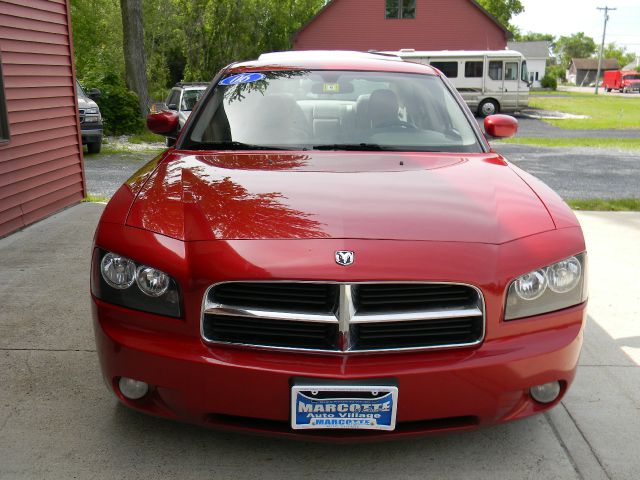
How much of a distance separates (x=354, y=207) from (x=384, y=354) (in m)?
0.60

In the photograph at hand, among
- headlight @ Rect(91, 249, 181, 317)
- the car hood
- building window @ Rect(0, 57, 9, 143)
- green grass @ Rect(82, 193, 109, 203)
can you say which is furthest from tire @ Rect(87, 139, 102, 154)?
headlight @ Rect(91, 249, 181, 317)

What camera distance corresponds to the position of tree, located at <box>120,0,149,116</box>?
1980 cm

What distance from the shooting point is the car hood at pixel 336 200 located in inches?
98.1

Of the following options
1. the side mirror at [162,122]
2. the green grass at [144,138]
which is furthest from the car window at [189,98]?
the side mirror at [162,122]

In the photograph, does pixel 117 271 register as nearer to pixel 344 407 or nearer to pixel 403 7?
pixel 344 407

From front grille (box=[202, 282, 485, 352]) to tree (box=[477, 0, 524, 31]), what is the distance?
189 ft

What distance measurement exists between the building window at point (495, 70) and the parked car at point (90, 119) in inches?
688

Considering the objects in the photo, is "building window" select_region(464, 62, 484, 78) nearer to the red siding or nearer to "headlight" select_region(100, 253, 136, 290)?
the red siding

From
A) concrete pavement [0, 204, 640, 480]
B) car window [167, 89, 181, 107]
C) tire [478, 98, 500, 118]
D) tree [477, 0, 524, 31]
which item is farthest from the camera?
tree [477, 0, 524, 31]

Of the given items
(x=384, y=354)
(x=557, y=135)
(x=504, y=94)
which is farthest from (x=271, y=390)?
(x=504, y=94)

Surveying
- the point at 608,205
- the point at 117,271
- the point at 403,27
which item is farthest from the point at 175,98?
the point at 403,27

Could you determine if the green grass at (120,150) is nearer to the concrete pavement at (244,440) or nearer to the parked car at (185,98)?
the parked car at (185,98)

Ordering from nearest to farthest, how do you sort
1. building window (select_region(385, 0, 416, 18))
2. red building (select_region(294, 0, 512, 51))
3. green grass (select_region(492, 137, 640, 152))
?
green grass (select_region(492, 137, 640, 152)) → red building (select_region(294, 0, 512, 51)) → building window (select_region(385, 0, 416, 18))

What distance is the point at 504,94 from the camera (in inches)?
1053
